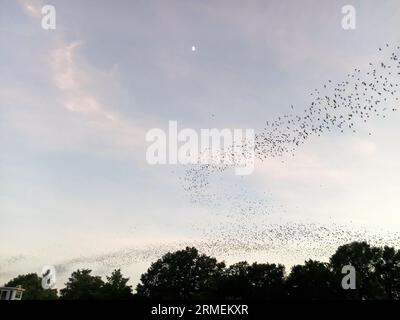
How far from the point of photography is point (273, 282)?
110562 millimetres

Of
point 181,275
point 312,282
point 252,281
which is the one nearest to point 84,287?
point 181,275

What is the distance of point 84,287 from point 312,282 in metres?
59.9

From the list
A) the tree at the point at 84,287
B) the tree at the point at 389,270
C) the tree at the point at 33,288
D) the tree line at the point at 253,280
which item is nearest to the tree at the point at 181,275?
the tree line at the point at 253,280

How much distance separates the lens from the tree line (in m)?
96.6

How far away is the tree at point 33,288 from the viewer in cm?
12444

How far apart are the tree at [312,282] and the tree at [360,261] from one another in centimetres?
350

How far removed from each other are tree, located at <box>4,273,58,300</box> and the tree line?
1.70 metres

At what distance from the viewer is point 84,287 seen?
103 meters
